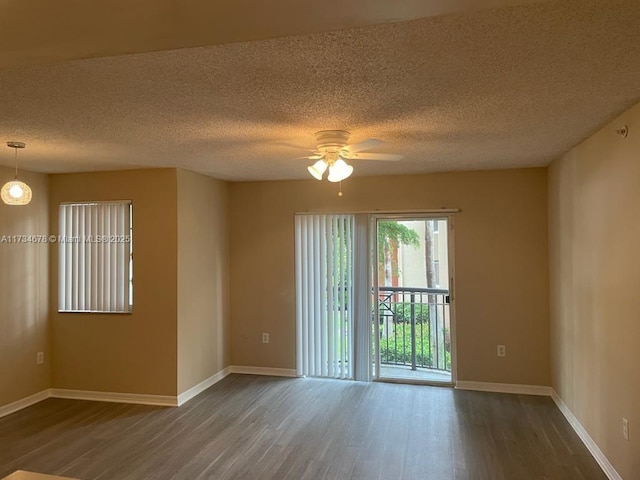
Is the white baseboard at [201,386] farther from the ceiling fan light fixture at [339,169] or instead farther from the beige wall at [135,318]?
the ceiling fan light fixture at [339,169]

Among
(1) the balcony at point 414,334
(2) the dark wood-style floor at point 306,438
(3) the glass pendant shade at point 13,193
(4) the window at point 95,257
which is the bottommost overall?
(2) the dark wood-style floor at point 306,438

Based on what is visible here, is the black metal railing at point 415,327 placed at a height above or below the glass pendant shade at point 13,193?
below

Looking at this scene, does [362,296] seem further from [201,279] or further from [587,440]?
[587,440]

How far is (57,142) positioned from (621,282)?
405 centimetres

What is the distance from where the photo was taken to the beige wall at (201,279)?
4.57m

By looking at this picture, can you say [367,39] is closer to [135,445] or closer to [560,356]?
[135,445]

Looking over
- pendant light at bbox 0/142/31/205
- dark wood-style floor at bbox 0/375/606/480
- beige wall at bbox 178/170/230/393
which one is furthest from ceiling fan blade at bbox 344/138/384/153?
pendant light at bbox 0/142/31/205

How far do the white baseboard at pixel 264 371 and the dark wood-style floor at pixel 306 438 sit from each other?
515 millimetres

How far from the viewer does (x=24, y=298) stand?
4.48m

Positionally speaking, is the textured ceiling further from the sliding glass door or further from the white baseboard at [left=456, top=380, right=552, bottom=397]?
the white baseboard at [left=456, top=380, right=552, bottom=397]

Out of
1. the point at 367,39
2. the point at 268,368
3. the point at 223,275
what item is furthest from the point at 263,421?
the point at 367,39

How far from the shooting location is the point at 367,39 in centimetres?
171

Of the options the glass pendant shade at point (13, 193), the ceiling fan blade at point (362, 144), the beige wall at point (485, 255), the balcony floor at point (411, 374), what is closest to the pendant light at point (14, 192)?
the glass pendant shade at point (13, 193)

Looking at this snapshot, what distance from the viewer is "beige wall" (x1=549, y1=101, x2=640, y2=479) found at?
265 centimetres
